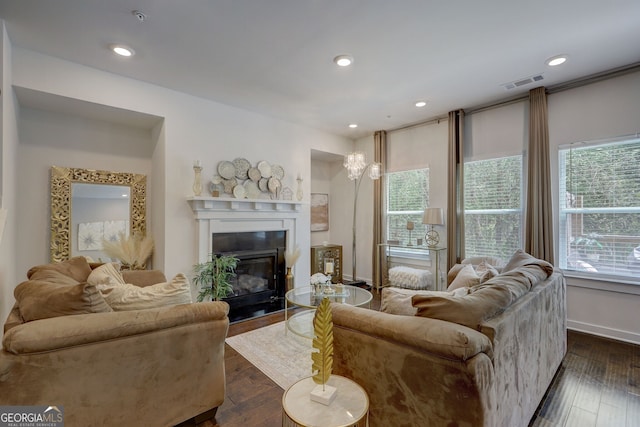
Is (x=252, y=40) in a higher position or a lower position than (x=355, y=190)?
higher

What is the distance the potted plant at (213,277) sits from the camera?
3.64m

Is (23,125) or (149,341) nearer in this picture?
(149,341)

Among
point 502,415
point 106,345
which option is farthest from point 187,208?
point 502,415

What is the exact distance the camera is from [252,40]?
2.58 metres

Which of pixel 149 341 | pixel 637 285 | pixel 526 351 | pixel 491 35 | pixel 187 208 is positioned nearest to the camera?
pixel 149 341

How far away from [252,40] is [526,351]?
316 cm

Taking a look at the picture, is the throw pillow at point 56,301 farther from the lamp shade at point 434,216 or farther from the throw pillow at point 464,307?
the lamp shade at point 434,216

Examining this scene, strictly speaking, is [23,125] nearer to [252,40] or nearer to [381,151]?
[252,40]

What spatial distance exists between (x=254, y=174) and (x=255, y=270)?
57.9 inches

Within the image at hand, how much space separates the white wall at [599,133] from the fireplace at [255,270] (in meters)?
3.82

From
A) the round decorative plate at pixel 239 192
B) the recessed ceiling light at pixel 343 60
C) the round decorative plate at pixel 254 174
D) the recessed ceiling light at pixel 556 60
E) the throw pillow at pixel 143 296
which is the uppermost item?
the recessed ceiling light at pixel 343 60

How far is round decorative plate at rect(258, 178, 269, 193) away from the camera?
438cm

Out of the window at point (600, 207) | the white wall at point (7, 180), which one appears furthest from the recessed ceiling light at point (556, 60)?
the white wall at point (7, 180)

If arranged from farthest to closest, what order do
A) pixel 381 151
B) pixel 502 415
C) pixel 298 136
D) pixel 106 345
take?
pixel 381 151 → pixel 298 136 → pixel 106 345 → pixel 502 415
